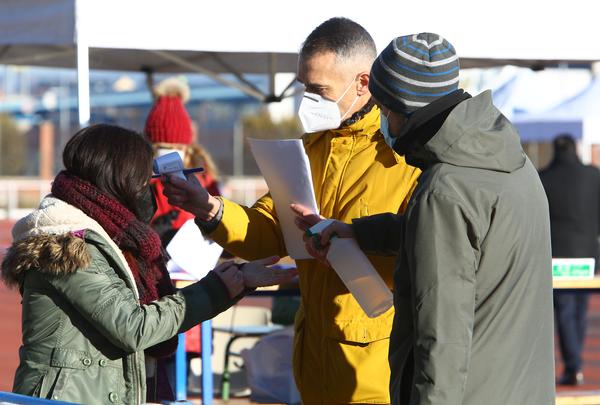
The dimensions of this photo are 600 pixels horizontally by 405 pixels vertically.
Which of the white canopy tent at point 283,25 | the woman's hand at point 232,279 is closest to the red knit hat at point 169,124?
the white canopy tent at point 283,25

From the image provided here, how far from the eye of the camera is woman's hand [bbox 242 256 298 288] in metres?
2.87

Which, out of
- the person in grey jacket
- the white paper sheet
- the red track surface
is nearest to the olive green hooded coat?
the person in grey jacket

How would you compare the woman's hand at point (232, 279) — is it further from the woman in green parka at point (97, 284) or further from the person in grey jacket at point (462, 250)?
the person in grey jacket at point (462, 250)

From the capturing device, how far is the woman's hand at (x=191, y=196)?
3104 millimetres

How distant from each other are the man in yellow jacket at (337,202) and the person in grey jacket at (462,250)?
2.02 feet

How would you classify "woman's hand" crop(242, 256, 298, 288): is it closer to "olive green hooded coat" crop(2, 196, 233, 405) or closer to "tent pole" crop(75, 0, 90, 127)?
"olive green hooded coat" crop(2, 196, 233, 405)

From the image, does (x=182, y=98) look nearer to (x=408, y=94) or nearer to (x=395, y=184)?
(x=395, y=184)

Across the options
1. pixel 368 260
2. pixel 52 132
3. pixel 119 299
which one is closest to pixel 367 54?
pixel 368 260

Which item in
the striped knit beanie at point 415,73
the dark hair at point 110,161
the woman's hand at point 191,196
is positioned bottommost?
the woman's hand at point 191,196

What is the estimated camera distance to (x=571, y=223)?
Answer: 332 inches

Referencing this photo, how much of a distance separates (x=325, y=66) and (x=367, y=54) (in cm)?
14

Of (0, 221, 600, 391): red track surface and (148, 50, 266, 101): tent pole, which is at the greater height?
(148, 50, 266, 101): tent pole

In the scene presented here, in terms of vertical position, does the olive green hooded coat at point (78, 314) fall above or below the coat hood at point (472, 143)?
below

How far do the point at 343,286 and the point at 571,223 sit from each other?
576 cm
